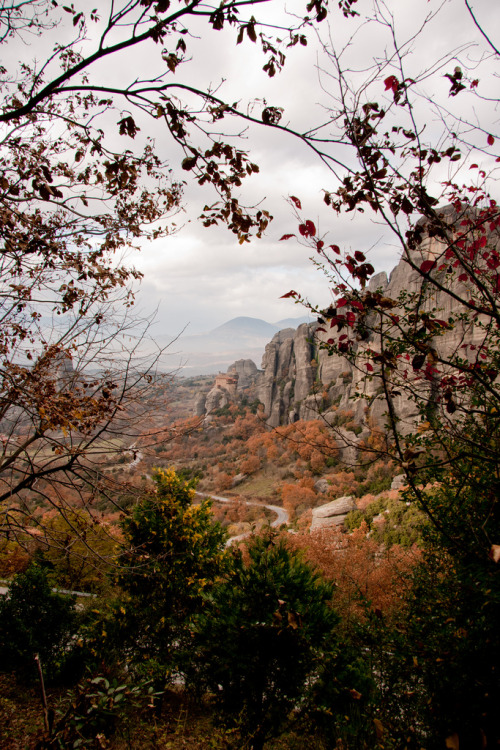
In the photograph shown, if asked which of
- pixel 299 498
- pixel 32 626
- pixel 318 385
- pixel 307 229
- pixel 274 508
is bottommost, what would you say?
pixel 274 508

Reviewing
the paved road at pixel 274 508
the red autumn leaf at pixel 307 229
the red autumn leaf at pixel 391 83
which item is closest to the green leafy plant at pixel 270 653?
the red autumn leaf at pixel 307 229

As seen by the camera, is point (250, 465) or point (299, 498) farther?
point (250, 465)

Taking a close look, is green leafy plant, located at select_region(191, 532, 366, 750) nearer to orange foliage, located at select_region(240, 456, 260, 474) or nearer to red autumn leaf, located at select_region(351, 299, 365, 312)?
red autumn leaf, located at select_region(351, 299, 365, 312)

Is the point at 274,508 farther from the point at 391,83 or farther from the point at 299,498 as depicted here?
the point at 391,83

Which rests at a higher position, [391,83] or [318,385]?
[318,385]

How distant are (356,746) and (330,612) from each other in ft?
4.73

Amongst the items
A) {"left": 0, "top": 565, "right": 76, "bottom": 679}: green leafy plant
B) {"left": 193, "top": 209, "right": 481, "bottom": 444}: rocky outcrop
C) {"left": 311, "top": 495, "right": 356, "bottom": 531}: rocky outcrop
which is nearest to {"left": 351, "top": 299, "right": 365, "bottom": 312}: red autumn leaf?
{"left": 0, "top": 565, "right": 76, "bottom": 679}: green leafy plant

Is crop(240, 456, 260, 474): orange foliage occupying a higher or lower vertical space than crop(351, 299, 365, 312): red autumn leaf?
lower

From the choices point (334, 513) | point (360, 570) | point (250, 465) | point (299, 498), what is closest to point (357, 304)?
point (360, 570)

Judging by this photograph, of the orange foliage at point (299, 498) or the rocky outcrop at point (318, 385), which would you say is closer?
the orange foliage at point (299, 498)

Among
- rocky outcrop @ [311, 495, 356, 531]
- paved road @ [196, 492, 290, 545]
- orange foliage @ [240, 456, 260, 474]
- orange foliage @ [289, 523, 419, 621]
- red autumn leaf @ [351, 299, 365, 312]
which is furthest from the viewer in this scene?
orange foliage @ [240, 456, 260, 474]

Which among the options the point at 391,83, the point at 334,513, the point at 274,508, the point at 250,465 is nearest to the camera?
the point at 391,83

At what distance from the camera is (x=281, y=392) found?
60594mm

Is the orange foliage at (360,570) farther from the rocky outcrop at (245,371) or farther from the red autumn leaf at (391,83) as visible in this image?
the rocky outcrop at (245,371)
